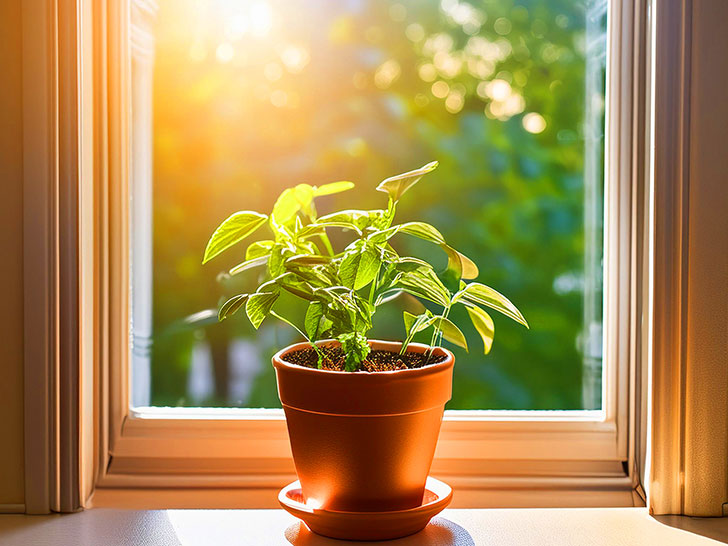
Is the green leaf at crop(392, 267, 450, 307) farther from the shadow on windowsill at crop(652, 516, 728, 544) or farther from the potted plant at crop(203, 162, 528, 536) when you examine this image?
the shadow on windowsill at crop(652, 516, 728, 544)

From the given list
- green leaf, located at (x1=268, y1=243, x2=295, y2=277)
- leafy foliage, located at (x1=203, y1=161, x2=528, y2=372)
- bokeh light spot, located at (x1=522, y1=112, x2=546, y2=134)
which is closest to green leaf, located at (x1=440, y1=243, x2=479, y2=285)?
leafy foliage, located at (x1=203, y1=161, x2=528, y2=372)

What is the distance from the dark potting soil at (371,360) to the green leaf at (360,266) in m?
0.13

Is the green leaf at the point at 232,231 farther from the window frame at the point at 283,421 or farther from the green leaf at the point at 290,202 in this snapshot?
the window frame at the point at 283,421

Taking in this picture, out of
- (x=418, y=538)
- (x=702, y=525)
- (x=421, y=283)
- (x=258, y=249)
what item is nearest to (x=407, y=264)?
(x=421, y=283)

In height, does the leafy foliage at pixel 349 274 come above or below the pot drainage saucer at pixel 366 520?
above

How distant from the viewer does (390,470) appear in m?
0.88

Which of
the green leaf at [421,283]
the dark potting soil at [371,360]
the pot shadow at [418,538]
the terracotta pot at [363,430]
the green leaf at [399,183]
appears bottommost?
the pot shadow at [418,538]

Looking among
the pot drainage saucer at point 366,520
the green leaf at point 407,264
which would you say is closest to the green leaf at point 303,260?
the green leaf at point 407,264

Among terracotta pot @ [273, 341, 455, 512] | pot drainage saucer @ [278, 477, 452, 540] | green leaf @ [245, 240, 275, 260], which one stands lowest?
pot drainage saucer @ [278, 477, 452, 540]

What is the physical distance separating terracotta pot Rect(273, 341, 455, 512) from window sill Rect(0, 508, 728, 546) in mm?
80

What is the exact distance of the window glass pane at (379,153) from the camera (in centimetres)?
113

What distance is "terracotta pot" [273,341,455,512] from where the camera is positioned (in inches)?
33.3

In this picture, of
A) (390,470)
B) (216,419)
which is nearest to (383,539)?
(390,470)

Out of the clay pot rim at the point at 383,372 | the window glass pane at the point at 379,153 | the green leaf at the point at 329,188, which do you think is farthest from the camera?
the window glass pane at the point at 379,153
